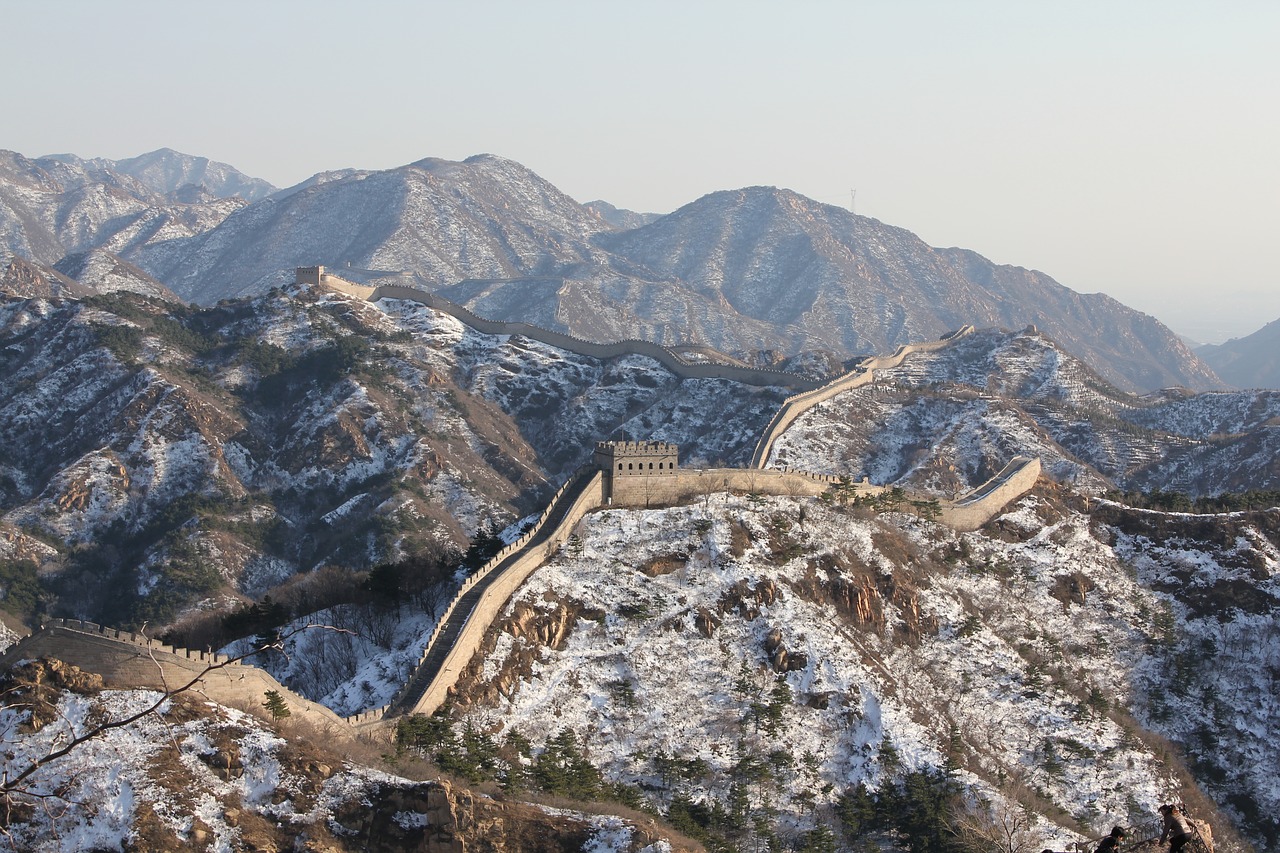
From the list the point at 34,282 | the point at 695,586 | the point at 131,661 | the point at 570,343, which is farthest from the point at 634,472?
the point at 34,282

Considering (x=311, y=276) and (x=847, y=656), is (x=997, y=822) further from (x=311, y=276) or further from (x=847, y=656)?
(x=311, y=276)

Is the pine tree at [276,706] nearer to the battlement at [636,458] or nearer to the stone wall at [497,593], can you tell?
the stone wall at [497,593]

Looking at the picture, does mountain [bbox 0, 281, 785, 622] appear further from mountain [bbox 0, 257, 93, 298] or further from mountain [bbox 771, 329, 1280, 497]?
mountain [bbox 0, 257, 93, 298]

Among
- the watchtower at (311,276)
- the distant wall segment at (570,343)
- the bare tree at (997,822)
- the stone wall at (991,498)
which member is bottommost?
the bare tree at (997,822)

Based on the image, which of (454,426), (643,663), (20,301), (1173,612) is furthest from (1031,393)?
(20,301)

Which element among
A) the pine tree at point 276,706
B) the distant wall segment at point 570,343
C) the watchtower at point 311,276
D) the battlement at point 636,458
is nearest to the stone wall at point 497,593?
the battlement at point 636,458

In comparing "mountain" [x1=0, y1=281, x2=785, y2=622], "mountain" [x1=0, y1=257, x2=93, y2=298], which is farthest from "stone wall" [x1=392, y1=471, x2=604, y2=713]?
"mountain" [x1=0, y1=257, x2=93, y2=298]
